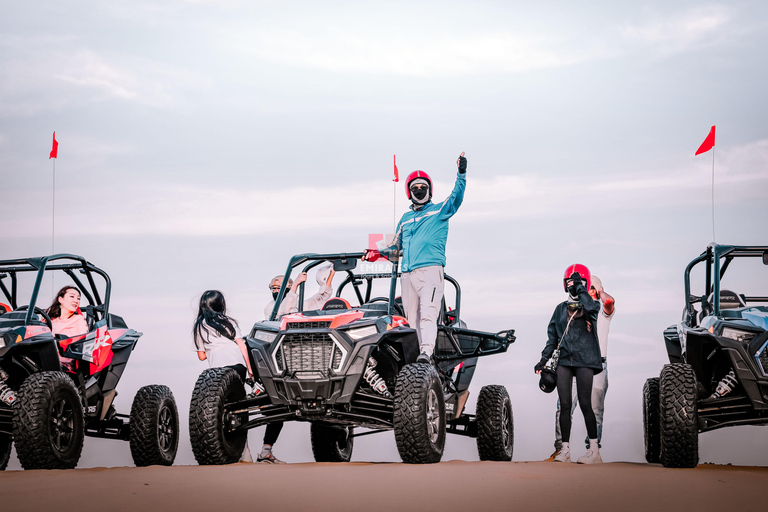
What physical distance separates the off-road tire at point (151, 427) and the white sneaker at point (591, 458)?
16.4 feet

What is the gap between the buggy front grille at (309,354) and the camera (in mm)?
10578

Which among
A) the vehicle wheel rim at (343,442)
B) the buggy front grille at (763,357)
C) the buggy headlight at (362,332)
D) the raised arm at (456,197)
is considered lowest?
the vehicle wheel rim at (343,442)

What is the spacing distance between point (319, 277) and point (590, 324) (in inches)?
155

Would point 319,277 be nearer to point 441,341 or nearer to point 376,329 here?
point 441,341

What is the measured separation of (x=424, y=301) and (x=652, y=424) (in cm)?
365

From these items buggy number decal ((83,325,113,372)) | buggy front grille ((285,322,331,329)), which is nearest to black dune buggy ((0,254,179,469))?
buggy number decal ((83,325,113,372))

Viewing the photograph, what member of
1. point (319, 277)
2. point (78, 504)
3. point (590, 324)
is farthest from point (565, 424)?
point (78, 504)

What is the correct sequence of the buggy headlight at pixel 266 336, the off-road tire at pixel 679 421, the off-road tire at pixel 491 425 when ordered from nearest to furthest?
the off-road tire at pixel 679 421, the buggy headlight at pixel 266 336, the off-road tire at pixel 491 425

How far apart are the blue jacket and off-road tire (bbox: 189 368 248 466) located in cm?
249

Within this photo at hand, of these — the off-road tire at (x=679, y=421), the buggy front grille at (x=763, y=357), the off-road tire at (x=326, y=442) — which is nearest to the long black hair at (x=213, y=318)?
the off-road tire at (x=326, y=442)

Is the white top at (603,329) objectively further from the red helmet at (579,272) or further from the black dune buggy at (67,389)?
the black dune buggy at (67,389)

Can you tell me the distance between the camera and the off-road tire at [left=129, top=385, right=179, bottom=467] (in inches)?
480

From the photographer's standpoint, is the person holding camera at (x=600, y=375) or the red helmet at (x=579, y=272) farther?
the person holding camera at (x=600, y=375)

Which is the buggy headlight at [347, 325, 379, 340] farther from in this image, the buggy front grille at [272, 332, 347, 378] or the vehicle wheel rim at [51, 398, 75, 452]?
the vehicle wheel rim at [51, 398, 75, 452]
